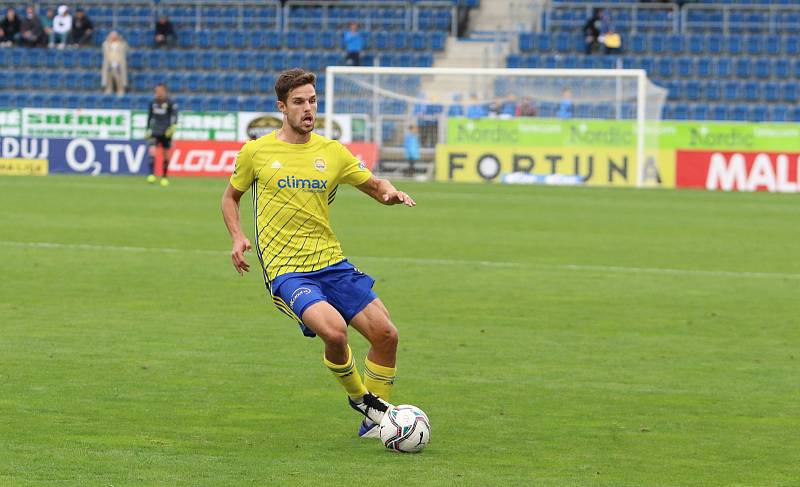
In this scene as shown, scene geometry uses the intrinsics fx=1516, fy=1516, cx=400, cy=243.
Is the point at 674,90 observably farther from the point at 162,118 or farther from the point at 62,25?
the point at 62,25

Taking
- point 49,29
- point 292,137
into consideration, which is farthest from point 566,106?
point 292,137

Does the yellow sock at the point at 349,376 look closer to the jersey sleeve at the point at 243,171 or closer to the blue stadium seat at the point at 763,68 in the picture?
the jersey sleeve at the point at 243,171

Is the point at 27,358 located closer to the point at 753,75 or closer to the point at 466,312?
A: the point at 466,312

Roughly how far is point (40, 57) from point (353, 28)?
9.76 m

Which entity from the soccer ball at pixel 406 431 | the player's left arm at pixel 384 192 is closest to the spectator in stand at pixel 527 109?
the player's left arm at pixel 384 192

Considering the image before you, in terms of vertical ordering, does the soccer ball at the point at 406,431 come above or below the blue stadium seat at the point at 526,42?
below

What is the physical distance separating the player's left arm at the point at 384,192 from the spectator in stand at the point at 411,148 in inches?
1103

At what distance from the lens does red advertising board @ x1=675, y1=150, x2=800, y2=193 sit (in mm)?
33469

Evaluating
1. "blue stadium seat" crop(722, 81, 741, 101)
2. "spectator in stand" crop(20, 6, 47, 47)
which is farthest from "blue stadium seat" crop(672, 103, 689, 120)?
"spectator in stand" crop(20, 6, 47, 47)

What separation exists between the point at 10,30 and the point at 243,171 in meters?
38.9

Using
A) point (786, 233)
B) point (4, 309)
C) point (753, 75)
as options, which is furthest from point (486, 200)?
point (4, 309)

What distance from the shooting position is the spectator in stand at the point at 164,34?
43.6 m

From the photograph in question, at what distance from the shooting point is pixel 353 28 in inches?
1626

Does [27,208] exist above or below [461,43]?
below
